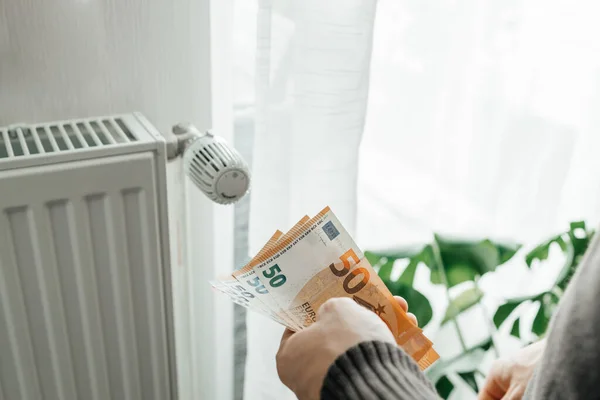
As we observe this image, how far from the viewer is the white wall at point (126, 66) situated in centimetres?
63

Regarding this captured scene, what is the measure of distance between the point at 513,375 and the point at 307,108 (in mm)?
369

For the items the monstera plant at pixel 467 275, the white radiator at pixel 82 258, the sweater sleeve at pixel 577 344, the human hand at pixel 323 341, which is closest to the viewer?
the sweater sleeve at pixel 577 344

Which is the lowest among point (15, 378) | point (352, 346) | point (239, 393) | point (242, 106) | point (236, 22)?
point (239, 393)

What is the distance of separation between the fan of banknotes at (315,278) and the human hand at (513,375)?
0.11 metres

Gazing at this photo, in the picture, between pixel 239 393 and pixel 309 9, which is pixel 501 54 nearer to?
pixel 309 9

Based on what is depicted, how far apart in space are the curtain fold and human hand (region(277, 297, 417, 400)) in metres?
0.25

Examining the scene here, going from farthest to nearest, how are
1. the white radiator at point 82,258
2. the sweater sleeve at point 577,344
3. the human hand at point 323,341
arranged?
the white radiator at point 82,258 < the human hand at point 323,341 < the sweater sleeve at point 577,344

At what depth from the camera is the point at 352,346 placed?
478mm

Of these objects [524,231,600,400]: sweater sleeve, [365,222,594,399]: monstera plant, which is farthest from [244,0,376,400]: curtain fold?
[524,231,600,400]: sweater sleeve

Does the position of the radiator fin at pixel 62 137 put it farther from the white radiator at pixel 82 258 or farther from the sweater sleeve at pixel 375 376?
the sweater sleeve at pixel 375 376

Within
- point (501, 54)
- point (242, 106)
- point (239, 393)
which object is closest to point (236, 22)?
point (242, 106)

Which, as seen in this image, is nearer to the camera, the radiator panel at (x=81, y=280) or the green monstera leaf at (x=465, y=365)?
the radiator panel at (x=81, y=280)

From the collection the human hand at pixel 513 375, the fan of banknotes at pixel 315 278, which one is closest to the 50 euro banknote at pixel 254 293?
the fan of banknotes at pixel 315 278

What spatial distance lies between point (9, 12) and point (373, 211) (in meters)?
0.54
